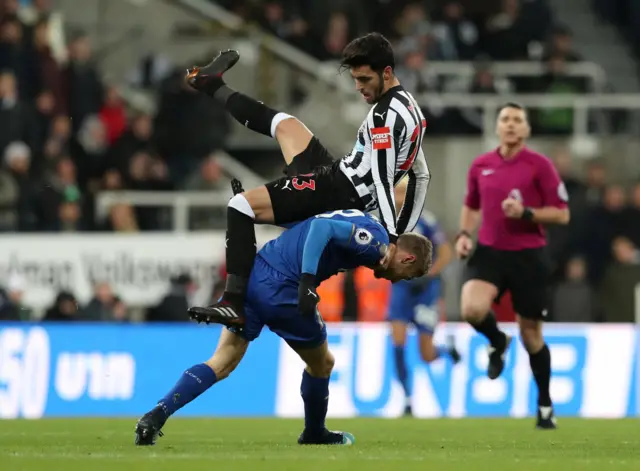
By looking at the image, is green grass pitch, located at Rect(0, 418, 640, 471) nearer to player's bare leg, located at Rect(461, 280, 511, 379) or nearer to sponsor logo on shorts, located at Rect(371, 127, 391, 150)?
player's bare leg, located at Rect(461, 280, 511, 379)

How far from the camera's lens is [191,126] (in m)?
20.3

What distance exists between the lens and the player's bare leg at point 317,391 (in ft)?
31.8

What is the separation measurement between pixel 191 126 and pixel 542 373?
9.06 m

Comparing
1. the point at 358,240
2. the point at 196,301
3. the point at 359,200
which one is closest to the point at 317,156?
the point at 359,200

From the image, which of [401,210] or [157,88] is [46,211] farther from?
[401,210]

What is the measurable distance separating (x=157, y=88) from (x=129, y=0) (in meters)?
→ 1.97

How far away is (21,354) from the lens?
53.0 feet

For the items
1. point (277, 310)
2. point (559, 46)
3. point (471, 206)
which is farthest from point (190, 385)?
point (559, 46)

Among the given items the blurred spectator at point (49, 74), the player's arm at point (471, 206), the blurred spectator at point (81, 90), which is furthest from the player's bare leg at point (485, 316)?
the blurred spectator at point (49, 74)

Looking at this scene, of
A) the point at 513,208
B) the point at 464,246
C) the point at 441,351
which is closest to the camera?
the point at 513,208

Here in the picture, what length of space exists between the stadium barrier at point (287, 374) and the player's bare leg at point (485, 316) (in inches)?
150

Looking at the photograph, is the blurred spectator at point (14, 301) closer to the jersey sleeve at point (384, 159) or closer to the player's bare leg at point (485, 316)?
the player's bare leg at point (485, 316)

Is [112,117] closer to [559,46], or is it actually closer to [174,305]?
[174,305]

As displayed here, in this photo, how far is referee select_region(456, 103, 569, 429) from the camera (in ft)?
40.2
